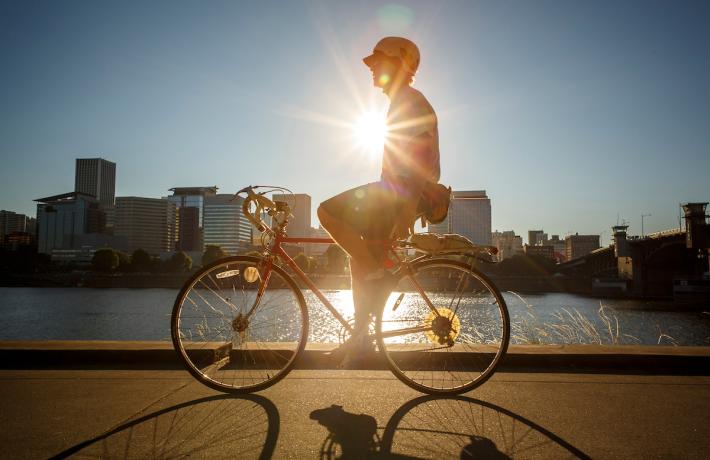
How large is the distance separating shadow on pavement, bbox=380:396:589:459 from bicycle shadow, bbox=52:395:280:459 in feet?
2.01

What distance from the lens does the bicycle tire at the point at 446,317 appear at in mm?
3141

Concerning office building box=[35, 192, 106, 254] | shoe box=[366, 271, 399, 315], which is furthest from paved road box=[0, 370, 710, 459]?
office building box=[35, 192, 106, 254]

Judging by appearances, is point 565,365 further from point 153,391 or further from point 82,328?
point 82,328

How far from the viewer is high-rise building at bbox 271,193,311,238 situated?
3.59m

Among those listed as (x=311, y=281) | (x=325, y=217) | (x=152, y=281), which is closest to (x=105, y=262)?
(x=152, y=281)

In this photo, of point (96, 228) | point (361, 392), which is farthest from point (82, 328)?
point (96, 228)

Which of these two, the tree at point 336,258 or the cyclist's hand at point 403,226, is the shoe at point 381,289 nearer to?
the cyclist's hand at point 403,226

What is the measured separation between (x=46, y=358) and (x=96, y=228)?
726 ft

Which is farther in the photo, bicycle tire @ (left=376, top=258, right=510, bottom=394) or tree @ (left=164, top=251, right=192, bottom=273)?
tree @ (left=164, top=251, right=192, bottom=273)

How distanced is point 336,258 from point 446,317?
1045 mm

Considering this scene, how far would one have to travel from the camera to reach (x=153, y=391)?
3.08 metres

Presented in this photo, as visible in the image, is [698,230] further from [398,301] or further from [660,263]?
[398,301]

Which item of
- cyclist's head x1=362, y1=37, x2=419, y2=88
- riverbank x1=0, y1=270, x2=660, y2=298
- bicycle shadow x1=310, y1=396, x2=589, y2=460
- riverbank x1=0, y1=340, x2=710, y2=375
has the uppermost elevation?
cyclist's head x1=362, y1=37, x2=419, y2=88

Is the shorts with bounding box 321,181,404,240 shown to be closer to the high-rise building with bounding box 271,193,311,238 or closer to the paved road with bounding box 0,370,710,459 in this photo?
the high-rise building with bounding box 271,193,311,238
